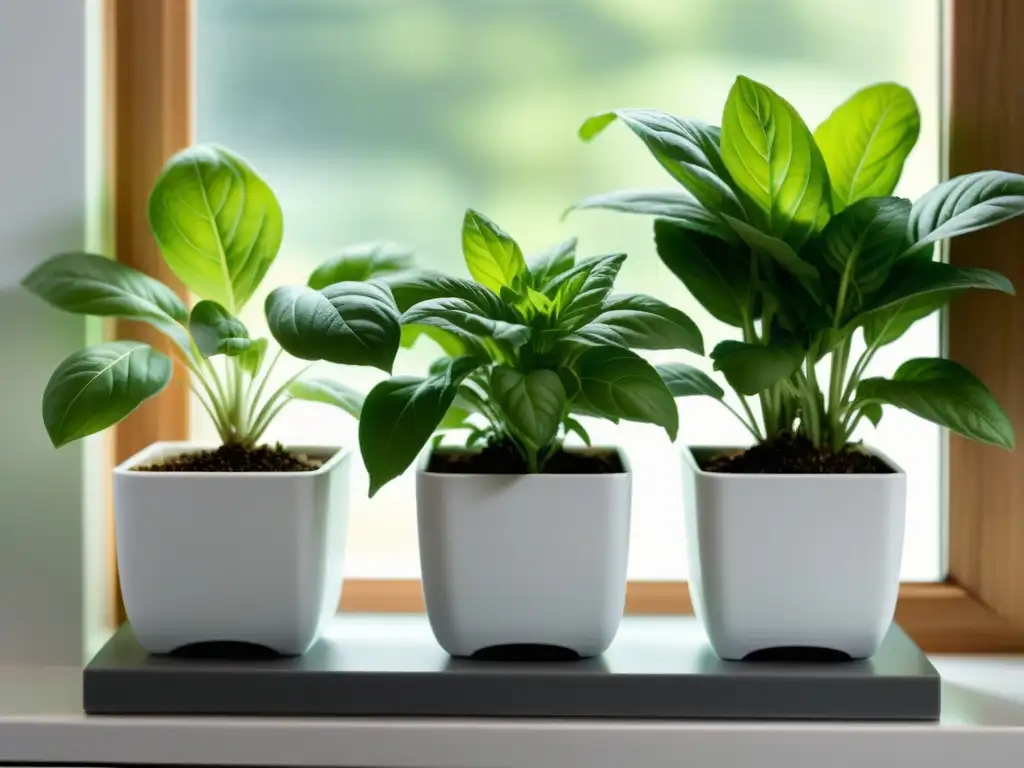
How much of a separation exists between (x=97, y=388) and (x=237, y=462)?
149 millimetres

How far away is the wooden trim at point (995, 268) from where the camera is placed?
1132 millimetres

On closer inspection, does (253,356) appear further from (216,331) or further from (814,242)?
(814,242)

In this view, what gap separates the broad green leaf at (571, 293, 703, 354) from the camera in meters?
0.88

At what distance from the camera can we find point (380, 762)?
91 cm

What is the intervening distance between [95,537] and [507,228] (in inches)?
21.4

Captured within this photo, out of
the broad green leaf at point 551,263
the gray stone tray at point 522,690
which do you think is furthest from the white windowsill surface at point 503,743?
the broad green leaf at point 551,263

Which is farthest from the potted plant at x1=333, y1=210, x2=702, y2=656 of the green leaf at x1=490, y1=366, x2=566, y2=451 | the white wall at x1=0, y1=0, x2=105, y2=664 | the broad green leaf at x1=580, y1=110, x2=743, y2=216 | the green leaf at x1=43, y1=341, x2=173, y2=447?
the white wall at x1=0, y1=0, x2=105, y2=664

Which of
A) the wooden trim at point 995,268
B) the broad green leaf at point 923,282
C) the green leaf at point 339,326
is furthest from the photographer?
the wooden trim at point 995,268

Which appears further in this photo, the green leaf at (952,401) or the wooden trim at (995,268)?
the wooden trim at (995,268)

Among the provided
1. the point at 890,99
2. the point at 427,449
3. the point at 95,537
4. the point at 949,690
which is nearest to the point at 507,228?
the point at 427,449

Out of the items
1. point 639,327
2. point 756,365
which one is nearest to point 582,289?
point 639,327

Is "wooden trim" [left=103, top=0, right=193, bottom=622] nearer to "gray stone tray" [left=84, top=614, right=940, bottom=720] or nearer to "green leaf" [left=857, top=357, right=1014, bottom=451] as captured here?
"gray stone tray" [left=84, top=614, right=940, bottom=720]

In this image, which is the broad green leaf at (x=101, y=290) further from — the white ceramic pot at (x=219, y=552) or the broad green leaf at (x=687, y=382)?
the broad green leaf at (x=687, y=382)

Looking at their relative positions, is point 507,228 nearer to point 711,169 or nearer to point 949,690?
point 711,169
